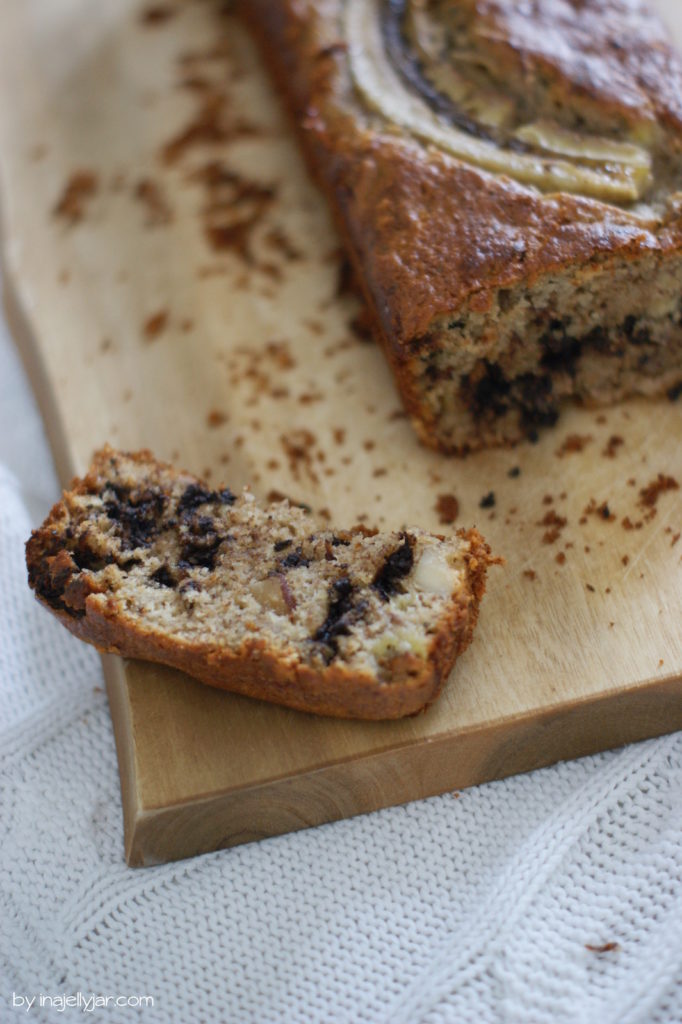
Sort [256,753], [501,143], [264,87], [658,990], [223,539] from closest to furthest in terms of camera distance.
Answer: [658,990], [256,753], [223,539], [501,143], [264,87]

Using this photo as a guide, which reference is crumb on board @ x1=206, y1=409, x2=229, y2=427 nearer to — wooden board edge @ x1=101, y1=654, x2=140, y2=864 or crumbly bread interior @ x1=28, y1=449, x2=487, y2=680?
crumbly bread interior @ x1=28, y1=449, x2=487, y2=680

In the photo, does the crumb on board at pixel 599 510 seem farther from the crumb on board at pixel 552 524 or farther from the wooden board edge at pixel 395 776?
the wooden board edge at pixel 395 776

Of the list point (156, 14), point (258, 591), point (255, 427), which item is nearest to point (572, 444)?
point (255, 427)

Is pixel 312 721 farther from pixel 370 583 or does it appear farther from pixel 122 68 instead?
pixel 122 68

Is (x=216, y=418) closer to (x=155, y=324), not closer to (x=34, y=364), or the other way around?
(x=155, y=324)

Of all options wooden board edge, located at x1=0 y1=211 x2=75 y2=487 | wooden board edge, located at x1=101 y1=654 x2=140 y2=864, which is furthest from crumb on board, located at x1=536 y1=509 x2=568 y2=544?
wooden board edge, located at x1=0 y1=211 x2=75 y2=487

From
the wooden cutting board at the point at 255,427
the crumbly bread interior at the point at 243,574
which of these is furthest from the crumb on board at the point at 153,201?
the crumbly bread interior at the point at 243,574

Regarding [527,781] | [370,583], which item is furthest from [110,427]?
[527,781]
